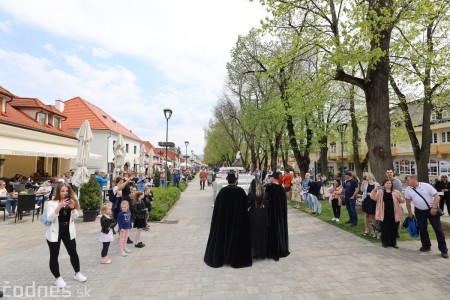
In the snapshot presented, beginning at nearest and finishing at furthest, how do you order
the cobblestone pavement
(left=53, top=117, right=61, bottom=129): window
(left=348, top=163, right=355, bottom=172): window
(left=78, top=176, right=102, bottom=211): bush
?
the cobblestone pavement
(left=78, top=176, right=102, bottom=211): bush
(left=53, top=117, right=61, bottom=129): window
(left=348, top=163, right=355, bottom=172): window

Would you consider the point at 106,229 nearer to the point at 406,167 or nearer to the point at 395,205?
the point at 395,205

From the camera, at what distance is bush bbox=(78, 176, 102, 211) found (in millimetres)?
9727

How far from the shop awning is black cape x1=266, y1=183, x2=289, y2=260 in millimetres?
15412

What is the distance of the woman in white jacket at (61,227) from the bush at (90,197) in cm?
554

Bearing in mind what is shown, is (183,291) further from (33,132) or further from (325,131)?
(33,132)

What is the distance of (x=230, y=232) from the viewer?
5.64 meters

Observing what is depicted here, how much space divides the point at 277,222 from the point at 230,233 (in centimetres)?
118

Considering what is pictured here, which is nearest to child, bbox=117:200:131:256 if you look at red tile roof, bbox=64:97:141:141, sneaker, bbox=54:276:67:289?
sneaker, bbox=54:276:67:289

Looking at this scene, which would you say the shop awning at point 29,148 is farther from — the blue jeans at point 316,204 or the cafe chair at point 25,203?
the blue jeans at point 316,204

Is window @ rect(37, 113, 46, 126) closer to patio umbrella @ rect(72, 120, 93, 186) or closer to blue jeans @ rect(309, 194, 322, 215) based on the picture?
patio umbrella @ rect(72, 120, 93, 186)

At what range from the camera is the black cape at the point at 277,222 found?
5.95 m

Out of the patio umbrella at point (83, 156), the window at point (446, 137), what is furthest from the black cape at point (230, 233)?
the window at point (446, 137)

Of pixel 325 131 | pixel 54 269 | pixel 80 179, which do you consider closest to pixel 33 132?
pixel 80 179

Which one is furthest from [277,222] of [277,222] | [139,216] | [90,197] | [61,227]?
[90,197]
